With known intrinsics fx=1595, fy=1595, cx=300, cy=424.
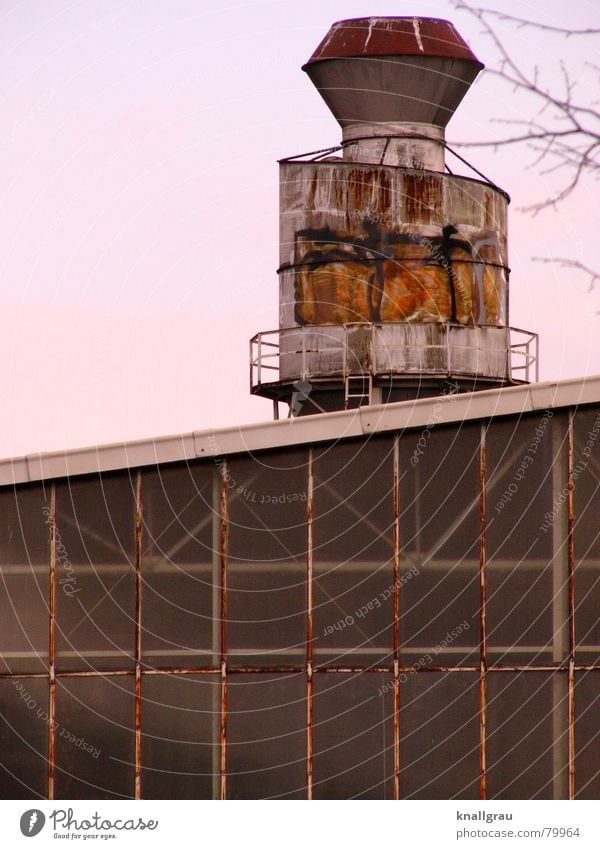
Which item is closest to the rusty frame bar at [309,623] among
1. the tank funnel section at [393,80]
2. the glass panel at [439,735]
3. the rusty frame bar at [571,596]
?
the glass panel at [439,735]

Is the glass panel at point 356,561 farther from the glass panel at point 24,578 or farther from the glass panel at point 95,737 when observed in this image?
the glass panel at point 24,578

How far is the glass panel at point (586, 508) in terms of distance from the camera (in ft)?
68.1

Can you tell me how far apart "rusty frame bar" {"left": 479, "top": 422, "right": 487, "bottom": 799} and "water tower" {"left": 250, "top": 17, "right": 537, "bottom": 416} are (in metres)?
9.34

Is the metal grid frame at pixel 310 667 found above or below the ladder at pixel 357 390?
below

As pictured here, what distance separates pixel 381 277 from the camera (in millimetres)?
30516

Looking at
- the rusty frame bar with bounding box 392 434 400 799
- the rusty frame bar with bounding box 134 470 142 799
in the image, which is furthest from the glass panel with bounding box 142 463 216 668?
the rusty frame bar with bounding box 392 434 400 799

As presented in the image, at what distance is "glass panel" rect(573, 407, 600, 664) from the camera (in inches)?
817

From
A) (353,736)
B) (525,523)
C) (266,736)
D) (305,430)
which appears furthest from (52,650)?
(525,523)

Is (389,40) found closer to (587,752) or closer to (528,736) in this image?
(528,736)

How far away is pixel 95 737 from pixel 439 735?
15.0ft

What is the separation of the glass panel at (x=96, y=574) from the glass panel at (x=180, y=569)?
0.80 feet

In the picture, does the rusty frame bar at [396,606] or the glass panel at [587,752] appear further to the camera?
the rusty frame bar at [396,606]

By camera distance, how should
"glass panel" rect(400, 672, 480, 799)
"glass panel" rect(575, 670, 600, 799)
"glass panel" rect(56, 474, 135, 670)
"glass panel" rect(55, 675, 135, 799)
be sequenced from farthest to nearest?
1. "glass panel" rect(56, 474, 135, 670)
2. "glass panel" rect(55, 675, 135, 799)
3. "glass panel" rect(400, 672, 480, 799)
4. "glass panel" rect(575, 670, 600, 799)

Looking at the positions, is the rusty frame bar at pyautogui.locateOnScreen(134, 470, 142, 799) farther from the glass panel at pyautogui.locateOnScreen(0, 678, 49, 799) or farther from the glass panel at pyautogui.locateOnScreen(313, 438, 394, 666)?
the glass panel at pyautogui.locateOnScreen(313, 438, 394, 666)
